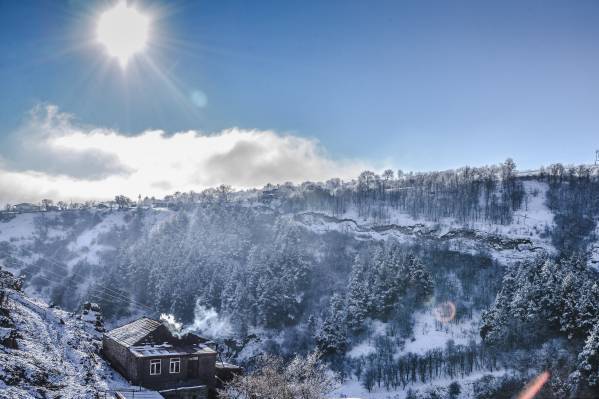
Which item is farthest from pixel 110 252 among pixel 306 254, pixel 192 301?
pixel 306 254

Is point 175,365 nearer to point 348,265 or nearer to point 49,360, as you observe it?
point 49,360

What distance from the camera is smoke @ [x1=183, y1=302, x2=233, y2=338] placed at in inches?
3182

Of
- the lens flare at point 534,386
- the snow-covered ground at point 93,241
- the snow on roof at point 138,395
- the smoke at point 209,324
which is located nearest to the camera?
the snow on roof at point 138,395

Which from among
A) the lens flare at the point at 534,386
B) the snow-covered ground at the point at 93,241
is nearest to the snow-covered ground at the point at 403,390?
the lens flare at the point at 534,386

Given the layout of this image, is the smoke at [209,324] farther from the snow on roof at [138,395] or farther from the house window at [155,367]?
the snow on roof at [138,395]

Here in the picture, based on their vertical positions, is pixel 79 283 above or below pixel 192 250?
below

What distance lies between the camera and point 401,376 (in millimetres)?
62312

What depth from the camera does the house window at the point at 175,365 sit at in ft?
117

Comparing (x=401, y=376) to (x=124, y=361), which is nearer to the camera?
(x=124, y=361)

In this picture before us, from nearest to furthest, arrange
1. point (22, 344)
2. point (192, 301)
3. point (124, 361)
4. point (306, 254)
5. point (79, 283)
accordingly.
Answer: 1. point (22, 344)
2. point (124, 361)
3. point (192, 301)
4. point (306, 254)
5. point (79, 283)

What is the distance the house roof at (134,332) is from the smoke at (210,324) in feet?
132

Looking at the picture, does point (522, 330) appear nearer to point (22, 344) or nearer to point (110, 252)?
point (22, 344)

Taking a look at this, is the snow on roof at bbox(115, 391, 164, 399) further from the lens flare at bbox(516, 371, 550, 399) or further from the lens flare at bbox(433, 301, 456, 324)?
the lens flare at bbox(433, 301, 456, 324)

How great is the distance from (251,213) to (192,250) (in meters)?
24.5
